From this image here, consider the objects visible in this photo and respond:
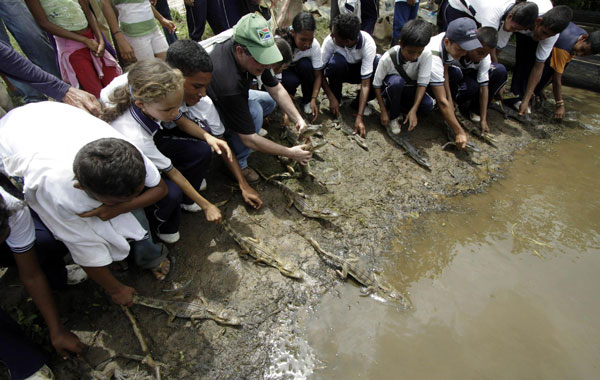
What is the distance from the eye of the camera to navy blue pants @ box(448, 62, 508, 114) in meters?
4.79

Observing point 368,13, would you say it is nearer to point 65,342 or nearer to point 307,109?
point 307,109

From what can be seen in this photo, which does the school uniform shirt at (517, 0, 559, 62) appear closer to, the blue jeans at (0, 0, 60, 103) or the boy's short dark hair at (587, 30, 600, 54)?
the boy's short dark hair at (587, 30, 600, 54)

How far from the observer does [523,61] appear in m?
5.39

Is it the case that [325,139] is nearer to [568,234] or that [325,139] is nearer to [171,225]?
[171,225]

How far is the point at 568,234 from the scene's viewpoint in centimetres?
361

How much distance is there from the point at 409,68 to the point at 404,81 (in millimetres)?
181

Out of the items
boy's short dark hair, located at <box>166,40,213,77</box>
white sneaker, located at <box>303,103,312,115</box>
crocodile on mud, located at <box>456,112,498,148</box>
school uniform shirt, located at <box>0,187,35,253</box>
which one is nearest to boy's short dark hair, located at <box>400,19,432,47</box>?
white sneaker, located at <box>303,103,312,115</box>

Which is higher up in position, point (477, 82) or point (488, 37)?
point (488, 37)

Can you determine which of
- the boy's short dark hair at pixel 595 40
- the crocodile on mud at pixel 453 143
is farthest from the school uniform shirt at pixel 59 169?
the boy's short dark hair at pixel 595 40

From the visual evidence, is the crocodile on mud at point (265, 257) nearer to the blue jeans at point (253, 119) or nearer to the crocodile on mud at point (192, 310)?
the crocodile on mud at point (192, 310)

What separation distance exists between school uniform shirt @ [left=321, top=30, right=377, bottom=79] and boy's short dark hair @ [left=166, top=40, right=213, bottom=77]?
2.60m

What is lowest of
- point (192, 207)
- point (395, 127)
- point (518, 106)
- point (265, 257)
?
point (265, 257)

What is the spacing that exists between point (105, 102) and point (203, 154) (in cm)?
88

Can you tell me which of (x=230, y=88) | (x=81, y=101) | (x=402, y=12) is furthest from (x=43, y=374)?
(x=402, y=12)
